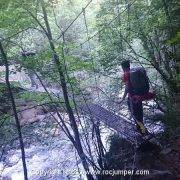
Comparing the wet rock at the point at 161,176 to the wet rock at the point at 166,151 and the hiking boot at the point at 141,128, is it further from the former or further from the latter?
the hiking boot at the point at 141,128

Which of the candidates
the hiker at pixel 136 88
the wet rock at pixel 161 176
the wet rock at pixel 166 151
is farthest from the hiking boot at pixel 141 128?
the wet rock at pixel 161 176

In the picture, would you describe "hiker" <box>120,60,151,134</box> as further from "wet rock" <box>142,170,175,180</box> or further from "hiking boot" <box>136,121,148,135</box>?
"wet rock" <box>142,170,175,180</box>

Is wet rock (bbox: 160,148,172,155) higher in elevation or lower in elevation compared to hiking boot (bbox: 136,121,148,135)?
lower

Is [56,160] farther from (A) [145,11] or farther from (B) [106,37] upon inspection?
(A) [145,11]

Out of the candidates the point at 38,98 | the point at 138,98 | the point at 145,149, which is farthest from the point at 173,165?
the point at 38,98

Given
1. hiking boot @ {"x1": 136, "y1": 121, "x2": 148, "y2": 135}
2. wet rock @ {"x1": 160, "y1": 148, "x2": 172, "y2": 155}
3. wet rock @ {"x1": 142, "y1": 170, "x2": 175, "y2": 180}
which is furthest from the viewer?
hiking boot @ {"x1": 136, "y1": 121, "x2": 148, "y2": 135}

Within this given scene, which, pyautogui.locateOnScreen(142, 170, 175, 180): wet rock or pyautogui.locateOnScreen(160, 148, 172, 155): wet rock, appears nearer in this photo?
pyautogui.locateOnScreen(142, 170, 175, 180): wet rock

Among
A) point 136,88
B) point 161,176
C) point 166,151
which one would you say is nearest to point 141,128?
point 166,151

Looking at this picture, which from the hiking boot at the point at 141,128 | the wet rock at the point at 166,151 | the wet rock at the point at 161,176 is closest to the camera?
the wet rock at the point at 161,176

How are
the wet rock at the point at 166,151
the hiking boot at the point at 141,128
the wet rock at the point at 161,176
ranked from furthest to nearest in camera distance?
the hiking boot at the point at 141,128 < the wet rock at the point at 166,151 < the wet rock at the point at 161,176

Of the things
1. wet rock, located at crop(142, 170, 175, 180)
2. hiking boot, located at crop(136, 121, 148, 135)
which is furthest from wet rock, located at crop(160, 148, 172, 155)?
wet rock, located at crop(142, 170, 175, 180)

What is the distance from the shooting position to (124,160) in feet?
23.9

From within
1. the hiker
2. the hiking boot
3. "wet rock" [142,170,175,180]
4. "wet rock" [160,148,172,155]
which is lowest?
"wet rock" [142,170,175,180]

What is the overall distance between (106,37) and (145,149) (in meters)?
4.04
